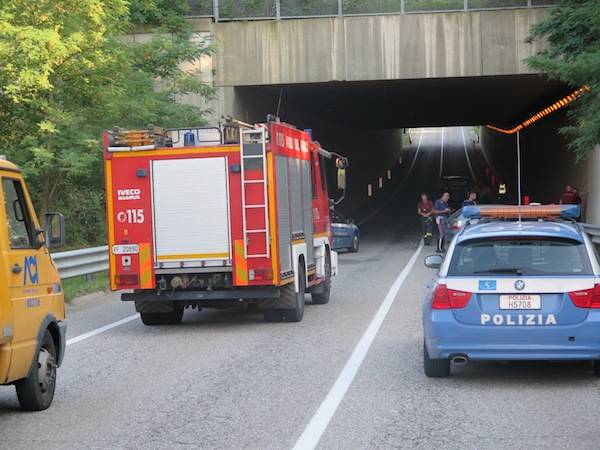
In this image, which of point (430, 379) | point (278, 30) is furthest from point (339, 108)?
point (430, 379)

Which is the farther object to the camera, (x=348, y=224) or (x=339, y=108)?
(x=339, y=108)

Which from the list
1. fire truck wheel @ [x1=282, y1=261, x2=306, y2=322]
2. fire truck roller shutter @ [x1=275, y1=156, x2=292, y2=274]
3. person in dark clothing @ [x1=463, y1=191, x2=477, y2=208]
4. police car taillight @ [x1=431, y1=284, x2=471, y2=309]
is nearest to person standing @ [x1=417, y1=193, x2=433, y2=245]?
person in dark clothing @ [x1=463, y1=191, x2=477, y2=208]

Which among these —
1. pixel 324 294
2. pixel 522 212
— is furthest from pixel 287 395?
pixel 324 294

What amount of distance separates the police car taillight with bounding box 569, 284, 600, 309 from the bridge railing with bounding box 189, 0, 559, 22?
2295 cm

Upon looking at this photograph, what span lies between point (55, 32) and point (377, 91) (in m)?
20.5

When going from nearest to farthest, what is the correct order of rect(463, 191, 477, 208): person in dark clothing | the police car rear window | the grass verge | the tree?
the police car rear window, the grass verge, the tree, rect(463, 191, 477, 208): person in dark clothing

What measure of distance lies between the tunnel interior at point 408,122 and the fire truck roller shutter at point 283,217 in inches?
667

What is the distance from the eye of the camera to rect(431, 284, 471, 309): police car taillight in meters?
8.88

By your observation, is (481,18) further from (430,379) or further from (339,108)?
(430,379)

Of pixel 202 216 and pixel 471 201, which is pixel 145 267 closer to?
pixel 202 216

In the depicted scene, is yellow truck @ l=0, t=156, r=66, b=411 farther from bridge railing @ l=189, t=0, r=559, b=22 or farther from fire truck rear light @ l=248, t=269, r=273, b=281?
bridge railing @ l=189, t=0, r=559, b=22

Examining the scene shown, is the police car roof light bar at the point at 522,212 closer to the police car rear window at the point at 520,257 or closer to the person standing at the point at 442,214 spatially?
the police car rear window at the point at 520,257

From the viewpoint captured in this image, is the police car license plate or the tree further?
the tree

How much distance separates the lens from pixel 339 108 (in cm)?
4347
